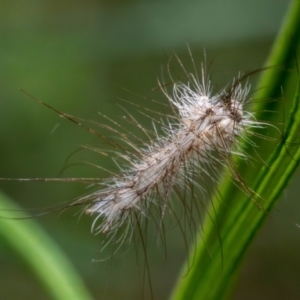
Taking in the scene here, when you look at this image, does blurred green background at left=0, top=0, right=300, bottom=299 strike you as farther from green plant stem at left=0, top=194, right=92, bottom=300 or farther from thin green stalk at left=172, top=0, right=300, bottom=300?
thin green stalk at left=172, top=0, right=300, bottom=300

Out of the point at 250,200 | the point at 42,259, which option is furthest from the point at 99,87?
the point at 250,200

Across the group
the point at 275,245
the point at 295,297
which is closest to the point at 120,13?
the point at 275,245

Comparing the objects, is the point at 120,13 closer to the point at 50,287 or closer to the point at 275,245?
the point at 275,245

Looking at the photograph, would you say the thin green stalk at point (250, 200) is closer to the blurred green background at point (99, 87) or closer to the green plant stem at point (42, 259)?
the green plant stem at point (42, 259)

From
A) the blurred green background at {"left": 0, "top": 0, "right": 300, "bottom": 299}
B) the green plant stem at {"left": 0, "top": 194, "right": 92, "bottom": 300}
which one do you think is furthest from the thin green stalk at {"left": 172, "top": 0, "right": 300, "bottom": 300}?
the blurred green background at {"left": 0, "top": 0, "right": 300, "bottom": 299}

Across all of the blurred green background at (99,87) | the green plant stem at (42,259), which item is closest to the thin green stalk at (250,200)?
the green plant stem at (42,259)
